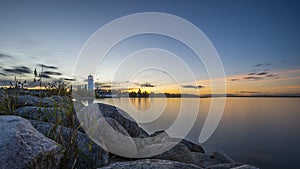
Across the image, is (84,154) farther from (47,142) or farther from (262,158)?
(262,158)

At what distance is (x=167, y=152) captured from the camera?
399cm

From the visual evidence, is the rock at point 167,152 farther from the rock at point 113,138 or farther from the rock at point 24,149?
the rock at point 24,149

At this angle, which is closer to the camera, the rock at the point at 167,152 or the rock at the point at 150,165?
the rock at the point at 150,165

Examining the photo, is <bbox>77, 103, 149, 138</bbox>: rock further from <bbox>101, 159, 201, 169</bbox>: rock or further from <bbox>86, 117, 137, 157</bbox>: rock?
<bbox>101, 159, 201, 169</bbox>: rock

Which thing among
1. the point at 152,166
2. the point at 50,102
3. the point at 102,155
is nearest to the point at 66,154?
the point at 102,155

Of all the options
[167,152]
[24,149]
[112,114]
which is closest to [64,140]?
[24,149]

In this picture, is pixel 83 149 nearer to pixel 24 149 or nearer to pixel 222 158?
pixel 24 149

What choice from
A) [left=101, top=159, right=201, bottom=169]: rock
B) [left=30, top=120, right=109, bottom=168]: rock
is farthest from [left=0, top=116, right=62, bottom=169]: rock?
[left=101, top=159, right=201, bottom=169]: rock

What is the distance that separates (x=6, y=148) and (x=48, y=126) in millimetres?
1448

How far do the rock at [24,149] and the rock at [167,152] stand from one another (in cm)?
210

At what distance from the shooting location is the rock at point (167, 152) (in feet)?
12.9

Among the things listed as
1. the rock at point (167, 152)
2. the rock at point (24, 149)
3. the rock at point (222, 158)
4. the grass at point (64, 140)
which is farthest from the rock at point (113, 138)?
the rock at point (222, 158)

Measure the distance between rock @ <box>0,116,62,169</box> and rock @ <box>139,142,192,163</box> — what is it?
2103 millimetres

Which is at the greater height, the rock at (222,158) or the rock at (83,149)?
the rock at (83,149)
